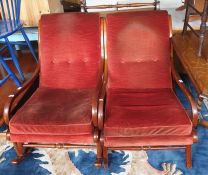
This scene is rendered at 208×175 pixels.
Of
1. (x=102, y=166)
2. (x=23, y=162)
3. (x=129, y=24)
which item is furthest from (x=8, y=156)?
(x=129, y=24)

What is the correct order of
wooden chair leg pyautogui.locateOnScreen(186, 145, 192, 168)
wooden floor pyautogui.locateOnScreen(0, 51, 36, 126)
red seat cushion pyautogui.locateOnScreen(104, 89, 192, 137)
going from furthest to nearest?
wooden floor pyautogui.locateOnScreen(0, 51, 36, 126)
wooden chair leg pyautogui.locateOnScreen(186, 145, 192, 168)
red seat cushion pyautogui.locateOnScreen(104, 89, 192, 137)

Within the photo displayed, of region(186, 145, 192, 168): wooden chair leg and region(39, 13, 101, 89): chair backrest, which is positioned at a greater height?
region(39, 13, 101, 89): chair backrest

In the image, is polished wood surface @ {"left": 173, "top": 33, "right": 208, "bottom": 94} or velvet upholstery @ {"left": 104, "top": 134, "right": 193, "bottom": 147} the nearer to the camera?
velvet upholstery @ {"left": 104, "top": 134, "right": 193, "bottom": 147}

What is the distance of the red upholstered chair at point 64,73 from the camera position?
1720mm

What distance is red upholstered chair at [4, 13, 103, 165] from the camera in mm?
1720

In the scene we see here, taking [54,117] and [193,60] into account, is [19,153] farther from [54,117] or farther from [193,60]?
[193,60]

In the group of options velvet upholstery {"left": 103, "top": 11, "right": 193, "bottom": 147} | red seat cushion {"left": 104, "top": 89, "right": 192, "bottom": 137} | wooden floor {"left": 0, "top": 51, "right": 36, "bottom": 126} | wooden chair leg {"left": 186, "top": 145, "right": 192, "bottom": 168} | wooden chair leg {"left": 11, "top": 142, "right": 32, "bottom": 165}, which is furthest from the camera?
wooden floor {"left": 0, "top": 51, "right": 36, "bottom": 126}

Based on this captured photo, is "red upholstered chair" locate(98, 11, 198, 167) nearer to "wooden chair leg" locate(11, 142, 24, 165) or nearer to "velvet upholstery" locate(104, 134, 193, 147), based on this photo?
"velvet upholstery" locate(104, 134, 193, 147)

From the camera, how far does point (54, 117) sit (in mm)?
1658

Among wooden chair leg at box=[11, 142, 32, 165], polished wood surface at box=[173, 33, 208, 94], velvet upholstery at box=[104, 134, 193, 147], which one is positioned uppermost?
polished wood surface at box=[173, 33, 208, 94]

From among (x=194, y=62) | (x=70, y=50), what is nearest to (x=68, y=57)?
(x=70, y=50)

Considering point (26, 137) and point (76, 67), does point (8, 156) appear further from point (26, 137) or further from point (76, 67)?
point (76, 67)

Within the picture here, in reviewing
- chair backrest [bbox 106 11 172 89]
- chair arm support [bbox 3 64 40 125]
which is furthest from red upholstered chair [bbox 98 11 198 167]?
chair arm support [bbox 3 64 40 125]

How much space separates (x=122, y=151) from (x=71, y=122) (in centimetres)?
49
